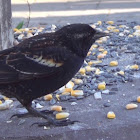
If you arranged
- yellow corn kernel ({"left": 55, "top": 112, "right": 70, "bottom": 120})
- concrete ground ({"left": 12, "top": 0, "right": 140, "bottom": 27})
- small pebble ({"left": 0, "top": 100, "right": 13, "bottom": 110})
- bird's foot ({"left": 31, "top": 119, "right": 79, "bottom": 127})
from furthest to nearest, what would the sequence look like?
concrete ground ({"left": 12, "top": 0, "right": 140, "bottom": 27}), small pebble ({"left": 0, "top": 100, "right": 13, "bottom": 110}), yellow corn kernel ({"left": 55, "top": 112, "right": 70, "bottom": 120}), bird's foot ({"left": 31, "top": 119, "right": 79, "bottom": 127})

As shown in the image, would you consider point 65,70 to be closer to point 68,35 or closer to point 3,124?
point 68,35

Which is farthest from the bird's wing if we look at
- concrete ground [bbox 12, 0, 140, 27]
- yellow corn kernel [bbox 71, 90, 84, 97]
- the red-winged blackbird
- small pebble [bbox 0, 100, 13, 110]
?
concrete ground [bbox 12, 0, 140, 27]

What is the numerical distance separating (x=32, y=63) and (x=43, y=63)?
81 mm

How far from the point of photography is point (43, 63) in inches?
134

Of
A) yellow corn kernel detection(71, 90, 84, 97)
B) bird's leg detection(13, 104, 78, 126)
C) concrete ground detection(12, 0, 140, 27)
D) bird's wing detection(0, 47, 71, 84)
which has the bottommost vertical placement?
concrete ground detection(12, 0, 140, 27)

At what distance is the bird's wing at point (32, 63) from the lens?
3348mm

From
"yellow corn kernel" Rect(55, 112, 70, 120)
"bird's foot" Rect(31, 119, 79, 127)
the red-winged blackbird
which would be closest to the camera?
the red-winged blackbird

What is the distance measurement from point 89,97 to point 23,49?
0.88 m

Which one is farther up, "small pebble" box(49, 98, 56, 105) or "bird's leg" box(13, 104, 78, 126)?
"bird's leg" box(13, 104, 78, 126)

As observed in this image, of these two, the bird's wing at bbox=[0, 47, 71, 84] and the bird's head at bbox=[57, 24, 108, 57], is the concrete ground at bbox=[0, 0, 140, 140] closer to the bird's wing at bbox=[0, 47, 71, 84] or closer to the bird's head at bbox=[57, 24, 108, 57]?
the bird's wing at bbox=[0, 47, 71, 84]

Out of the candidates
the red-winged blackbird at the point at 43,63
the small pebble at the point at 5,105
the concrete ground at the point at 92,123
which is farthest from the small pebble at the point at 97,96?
the small pebble at the point at 5,105

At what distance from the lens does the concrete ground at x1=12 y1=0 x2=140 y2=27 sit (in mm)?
7633

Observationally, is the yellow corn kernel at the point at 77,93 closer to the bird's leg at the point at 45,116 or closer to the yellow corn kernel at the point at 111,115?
the bird's leg at the point at 45,116

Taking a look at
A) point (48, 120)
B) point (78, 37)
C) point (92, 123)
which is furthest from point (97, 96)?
point (78, 37)
